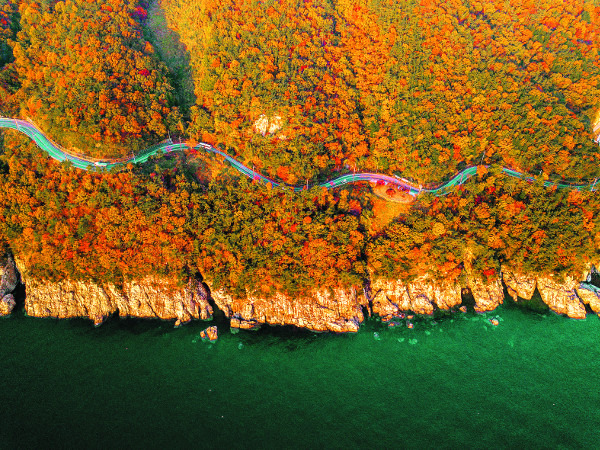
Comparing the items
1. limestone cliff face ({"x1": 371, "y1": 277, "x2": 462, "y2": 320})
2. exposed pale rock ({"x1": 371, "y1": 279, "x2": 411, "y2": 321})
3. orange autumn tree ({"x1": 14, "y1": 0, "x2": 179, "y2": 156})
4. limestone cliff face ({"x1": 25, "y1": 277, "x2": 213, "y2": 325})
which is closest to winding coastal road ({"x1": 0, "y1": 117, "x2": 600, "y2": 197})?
orange autumn tree ({"x1": 14, "y1": 0, "x2": 179, "y2": 156})

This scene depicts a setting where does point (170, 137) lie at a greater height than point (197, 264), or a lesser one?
greater

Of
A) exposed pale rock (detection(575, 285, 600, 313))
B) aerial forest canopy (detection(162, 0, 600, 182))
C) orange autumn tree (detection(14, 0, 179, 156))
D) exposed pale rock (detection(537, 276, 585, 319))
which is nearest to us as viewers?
exposed pale rock (detection(537, 276, 585, 319))

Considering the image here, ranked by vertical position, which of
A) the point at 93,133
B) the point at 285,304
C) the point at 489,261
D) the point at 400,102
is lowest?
the point at 285,304

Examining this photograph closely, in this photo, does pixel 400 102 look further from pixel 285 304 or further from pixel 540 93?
pixel 285 304

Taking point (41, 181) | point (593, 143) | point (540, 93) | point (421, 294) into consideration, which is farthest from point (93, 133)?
point (593, 143)

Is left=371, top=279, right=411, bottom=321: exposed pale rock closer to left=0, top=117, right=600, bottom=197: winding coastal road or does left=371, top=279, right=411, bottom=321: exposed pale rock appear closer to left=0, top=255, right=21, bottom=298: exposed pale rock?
left=0, top=117, right=600, bottom=197: winding coastal road

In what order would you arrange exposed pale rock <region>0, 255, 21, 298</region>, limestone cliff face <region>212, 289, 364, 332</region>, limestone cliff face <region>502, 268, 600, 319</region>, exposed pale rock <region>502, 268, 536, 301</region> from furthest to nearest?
exposed pale rock <region>502, 268, 536, 301</region>, exposed pale rock <region>0, 255, 21, 298</region>, limestone cliff face <region>502, 268, 600, 319</region>, limestone cliff face <region>212, 289, 364, 332</region>
